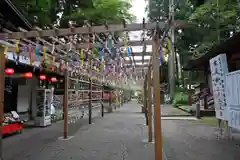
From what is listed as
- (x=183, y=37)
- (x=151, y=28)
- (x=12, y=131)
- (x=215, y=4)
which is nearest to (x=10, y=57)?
(x=12, y=131)

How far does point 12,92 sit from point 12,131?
449 cm

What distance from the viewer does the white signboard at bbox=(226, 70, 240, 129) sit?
20.2ft

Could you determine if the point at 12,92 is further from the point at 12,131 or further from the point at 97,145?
the point at 97,145

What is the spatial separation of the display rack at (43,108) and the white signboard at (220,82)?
750cm

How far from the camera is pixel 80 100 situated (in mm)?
10484

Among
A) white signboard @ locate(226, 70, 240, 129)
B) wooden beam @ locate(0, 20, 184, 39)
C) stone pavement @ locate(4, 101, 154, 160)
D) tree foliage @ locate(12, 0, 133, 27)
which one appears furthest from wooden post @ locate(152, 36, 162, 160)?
tree foliage @ locate(12, 0, 133, 27)

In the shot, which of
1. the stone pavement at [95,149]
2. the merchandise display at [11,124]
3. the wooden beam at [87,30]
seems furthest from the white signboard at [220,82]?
A: the merchandise display at [11,124]

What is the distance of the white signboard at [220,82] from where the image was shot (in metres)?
7.21

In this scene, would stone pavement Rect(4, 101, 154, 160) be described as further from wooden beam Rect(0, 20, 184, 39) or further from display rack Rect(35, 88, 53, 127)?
wooden beam Rect(0, 20, 184, 39)

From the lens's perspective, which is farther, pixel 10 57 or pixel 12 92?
pixel 12 92

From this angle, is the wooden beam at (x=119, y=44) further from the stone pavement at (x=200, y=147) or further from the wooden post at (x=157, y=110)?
the stone pavement at (x=200, y=147)

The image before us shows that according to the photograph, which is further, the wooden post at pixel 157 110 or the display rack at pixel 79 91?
the display rack at pixel 79 91

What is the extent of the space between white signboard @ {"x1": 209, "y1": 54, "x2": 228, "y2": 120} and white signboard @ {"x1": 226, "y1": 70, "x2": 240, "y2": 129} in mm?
294

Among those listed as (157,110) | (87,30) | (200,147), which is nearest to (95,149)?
(157,110)
